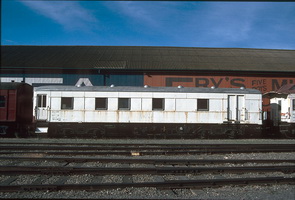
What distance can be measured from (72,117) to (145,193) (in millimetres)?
12810

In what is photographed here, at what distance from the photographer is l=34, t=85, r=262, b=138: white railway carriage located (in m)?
18.1

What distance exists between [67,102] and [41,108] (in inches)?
70.7

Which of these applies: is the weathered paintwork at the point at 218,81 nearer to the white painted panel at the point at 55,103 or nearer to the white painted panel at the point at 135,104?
the white painted panel at the point at 135,104

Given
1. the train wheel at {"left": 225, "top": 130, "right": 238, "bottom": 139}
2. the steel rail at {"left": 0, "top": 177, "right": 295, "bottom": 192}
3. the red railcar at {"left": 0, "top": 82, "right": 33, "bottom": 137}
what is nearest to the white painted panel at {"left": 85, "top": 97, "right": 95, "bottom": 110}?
the red railcar at {"left": 0, "top": 82, "right": 33, "bottom": 137}

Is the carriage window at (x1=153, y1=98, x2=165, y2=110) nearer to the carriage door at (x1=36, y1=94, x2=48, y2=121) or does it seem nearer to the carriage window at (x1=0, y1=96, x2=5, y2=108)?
the carriage door at (x1=36, y1=94, x2=48, y2=121)

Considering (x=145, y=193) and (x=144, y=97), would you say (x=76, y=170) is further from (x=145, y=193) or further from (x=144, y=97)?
(x=144, y=97)

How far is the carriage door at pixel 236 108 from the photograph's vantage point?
18.6 m

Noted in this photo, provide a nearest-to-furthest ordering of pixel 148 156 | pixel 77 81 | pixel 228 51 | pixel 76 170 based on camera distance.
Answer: pixel 76 170, pixel 148 156, pixel 77 81, pixel 228 51

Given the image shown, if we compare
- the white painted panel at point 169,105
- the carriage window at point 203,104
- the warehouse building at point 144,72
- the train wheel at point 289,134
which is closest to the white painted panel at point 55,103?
the white painted panel at point 169,105

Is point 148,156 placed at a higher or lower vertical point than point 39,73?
lower

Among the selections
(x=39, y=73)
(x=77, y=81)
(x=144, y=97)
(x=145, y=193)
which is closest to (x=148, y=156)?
(x=145, y=193)

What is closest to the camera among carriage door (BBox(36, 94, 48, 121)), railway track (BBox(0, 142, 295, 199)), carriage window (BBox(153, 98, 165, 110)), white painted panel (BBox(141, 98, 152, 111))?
railway track (BBox(0, 142, 295, 199))

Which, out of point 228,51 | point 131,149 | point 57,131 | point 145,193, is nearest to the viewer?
point 145,193

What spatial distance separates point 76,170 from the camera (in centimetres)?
795
